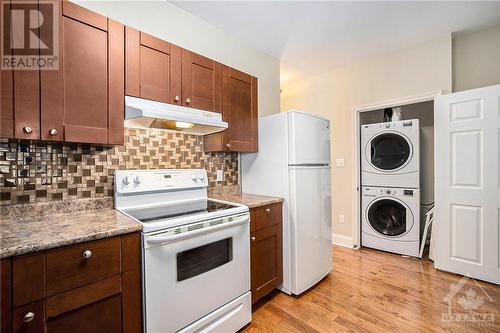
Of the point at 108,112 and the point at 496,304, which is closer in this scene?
the point at 108,112

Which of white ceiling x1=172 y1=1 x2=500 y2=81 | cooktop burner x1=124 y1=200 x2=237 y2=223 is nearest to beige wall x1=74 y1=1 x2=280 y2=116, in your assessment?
white ceiling x1=172 y1=1 x2=500 y2=81

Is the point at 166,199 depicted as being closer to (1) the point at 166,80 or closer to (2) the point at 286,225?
(1) the point at 166,80

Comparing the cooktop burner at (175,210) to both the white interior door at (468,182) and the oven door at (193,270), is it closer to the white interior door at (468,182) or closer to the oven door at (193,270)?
the oven door at (193,270)

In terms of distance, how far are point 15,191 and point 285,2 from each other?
234cm

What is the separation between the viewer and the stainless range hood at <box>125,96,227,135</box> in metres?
1.41

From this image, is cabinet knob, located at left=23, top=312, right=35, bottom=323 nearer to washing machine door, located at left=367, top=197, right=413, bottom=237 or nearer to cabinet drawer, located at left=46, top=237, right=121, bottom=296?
cabinet drawer, located at left=46, top=237, right=121, bottom=296

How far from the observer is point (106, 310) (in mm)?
1096

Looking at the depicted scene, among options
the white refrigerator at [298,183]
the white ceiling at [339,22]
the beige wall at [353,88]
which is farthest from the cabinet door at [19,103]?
the beige wall at [353,88]

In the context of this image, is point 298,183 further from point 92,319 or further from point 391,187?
point 391,187

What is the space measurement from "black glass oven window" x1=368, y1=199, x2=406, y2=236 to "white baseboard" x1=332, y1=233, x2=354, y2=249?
1.25 ft

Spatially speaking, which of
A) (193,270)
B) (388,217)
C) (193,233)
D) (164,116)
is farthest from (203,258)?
(388,217)

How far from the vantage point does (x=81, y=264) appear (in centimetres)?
102

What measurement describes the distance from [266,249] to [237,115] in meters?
1.20

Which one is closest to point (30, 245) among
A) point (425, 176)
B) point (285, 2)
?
point (285, 2)
